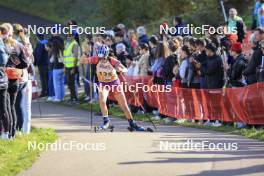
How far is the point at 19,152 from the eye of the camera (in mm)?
12117

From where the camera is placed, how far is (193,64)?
16.9 metres

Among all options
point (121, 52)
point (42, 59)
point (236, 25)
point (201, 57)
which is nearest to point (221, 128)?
point (201, 57)

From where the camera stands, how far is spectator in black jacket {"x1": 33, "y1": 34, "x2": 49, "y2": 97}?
904 inches

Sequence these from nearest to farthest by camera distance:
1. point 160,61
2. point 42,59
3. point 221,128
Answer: point 221,128 → point 160,61 → point 42,59

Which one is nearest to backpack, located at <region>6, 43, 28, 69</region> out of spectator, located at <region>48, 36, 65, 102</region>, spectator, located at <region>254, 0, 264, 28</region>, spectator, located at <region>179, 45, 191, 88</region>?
spectator, located at <region>179, 45, 191, 88</region>

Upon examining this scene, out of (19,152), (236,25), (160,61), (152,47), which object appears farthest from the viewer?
(236,25)

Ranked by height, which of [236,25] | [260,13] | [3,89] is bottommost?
[3,89]

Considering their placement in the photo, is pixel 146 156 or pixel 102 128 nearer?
pixel 146 156

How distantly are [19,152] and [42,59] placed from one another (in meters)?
11.3

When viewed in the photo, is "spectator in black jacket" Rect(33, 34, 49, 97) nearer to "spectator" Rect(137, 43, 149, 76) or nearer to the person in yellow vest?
the person in yellow vest

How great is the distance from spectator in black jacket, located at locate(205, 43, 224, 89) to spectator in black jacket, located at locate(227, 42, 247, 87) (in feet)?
1.09

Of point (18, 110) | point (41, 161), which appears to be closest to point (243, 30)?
point (18, 110)

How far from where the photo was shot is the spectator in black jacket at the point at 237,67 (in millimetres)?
15734

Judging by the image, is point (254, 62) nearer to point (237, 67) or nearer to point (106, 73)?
point (237, 67)
